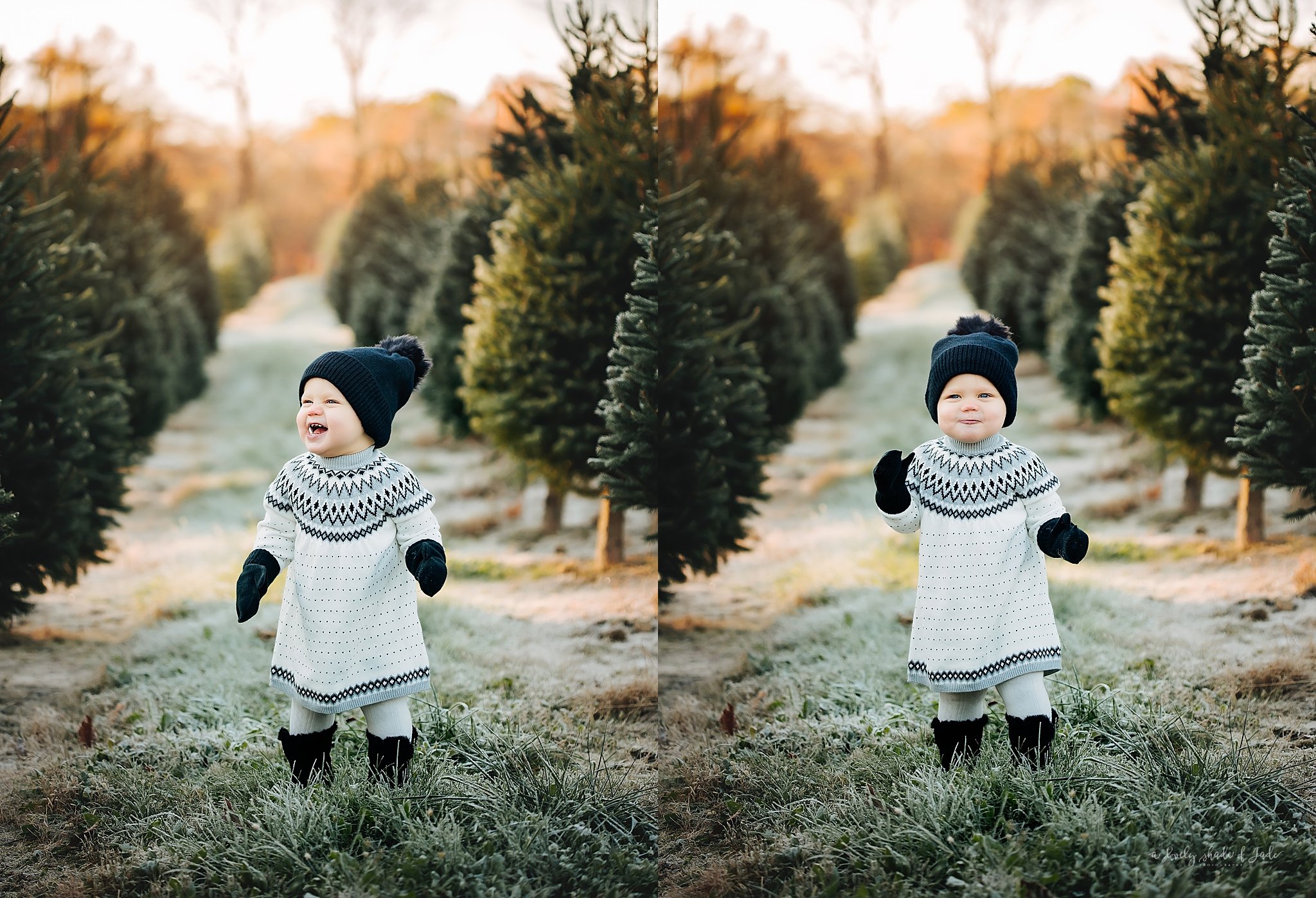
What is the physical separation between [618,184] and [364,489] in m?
2.01

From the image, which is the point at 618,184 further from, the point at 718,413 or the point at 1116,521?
the point at 1116,521

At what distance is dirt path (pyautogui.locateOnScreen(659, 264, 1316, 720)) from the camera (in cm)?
438

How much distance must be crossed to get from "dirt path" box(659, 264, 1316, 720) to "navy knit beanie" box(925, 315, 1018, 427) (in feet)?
4.56

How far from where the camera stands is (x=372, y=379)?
341 centimetres

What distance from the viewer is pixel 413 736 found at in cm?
365

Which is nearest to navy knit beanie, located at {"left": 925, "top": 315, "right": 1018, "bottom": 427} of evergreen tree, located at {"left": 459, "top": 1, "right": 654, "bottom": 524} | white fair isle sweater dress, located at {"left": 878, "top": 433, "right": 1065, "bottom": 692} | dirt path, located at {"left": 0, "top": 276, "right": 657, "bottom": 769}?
white fair isle sweater dress, located at {"left": 878, "top": 433, "right": 1065, "bottom": 692}

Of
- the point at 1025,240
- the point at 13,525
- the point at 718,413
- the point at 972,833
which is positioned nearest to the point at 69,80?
the point at 13,525

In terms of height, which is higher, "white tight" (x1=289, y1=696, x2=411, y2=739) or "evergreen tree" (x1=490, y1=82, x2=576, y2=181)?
"evergreen tree" (x1=490, y1=82, x2=576, y2=181)

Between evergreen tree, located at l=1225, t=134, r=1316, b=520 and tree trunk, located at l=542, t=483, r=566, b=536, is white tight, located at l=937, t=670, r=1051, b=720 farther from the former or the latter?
tree trunk, located at l=542, t=483, r=566, b=536

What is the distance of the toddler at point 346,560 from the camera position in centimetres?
334

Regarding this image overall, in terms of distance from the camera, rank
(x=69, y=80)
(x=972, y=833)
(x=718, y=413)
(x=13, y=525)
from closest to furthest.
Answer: (x=972, y=833) → (x=13, y=525) → (x=69, y=80) → (x=718, y=413)

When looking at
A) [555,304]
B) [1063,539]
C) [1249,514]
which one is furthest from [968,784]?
[555,304]

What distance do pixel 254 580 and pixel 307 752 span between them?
0.67 metres

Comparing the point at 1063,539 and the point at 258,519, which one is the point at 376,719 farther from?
the point at 1063,539
